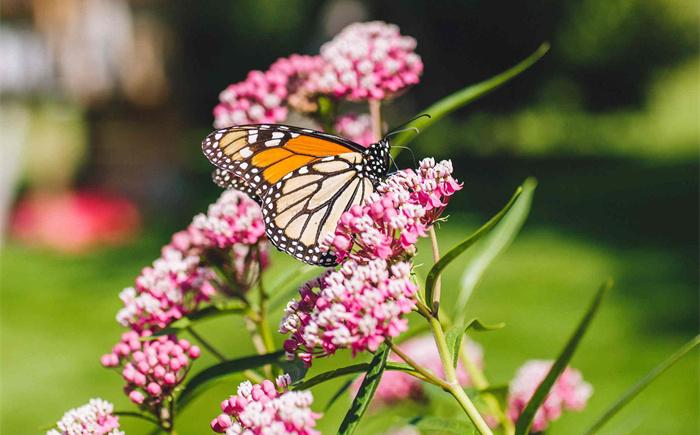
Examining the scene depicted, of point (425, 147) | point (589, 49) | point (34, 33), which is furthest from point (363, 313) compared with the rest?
point (425, 147)

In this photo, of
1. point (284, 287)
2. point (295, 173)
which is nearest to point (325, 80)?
point (295, 173)

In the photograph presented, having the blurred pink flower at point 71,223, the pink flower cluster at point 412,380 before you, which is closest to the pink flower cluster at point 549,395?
the pink flower cluster at point 412,380

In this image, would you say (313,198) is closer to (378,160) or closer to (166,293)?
(378,160)

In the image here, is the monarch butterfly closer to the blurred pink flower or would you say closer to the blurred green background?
the blurred green background

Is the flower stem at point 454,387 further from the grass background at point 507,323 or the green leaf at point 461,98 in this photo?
the grass background at point 507,323

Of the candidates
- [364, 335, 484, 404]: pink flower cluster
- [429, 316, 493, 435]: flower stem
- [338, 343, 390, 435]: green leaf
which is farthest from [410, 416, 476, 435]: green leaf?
[364, 335, 484, 404]: pink flower cluster

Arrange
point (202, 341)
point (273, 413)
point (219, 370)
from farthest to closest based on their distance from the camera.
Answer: point (202, 341) < point (219, 370) < point (273, 413)
